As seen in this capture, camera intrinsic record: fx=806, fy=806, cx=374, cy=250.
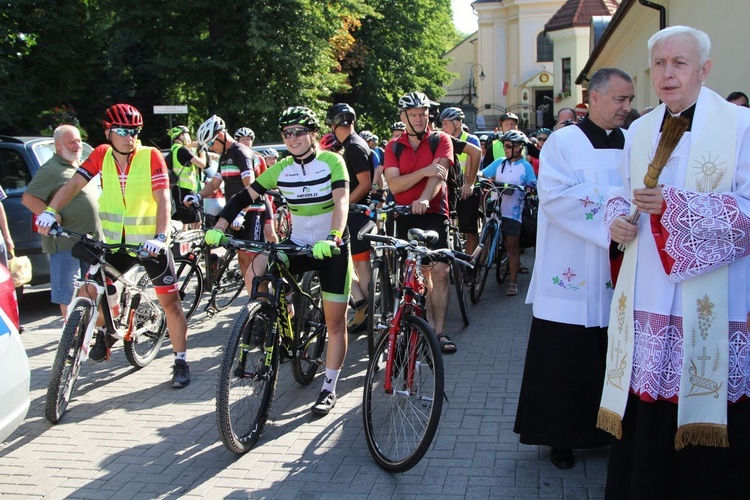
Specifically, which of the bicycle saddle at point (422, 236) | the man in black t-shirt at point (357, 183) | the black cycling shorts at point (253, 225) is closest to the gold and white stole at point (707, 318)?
the bicycle saddle at point (422, 236)

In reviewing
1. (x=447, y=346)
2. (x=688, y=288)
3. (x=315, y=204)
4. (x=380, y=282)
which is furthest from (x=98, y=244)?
(x=688, y=288)

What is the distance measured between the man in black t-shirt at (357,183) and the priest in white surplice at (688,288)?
13.3ft

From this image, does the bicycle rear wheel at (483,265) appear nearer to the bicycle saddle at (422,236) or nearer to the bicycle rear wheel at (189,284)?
the bicycle rear wheel at (189,284)

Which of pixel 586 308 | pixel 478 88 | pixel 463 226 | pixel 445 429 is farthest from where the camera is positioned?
pixel 478 88

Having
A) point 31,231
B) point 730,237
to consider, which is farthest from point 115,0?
point 730,237

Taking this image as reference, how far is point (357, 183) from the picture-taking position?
7262 mm

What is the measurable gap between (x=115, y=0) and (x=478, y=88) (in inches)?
1621

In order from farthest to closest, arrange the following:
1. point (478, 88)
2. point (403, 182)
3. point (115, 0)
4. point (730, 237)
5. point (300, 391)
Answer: point (478, 88) < point (115, 0) < point (403, 182) < point (300, 391) < point (730, 237)

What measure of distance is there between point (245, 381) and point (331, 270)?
96cm

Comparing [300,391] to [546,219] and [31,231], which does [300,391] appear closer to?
[546,219]

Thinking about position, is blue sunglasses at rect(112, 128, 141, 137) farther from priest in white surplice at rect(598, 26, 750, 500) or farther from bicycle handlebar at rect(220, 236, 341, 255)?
priest in white surplice at rect(598, 26, 750, 500)

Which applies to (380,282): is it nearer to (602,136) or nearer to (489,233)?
(602,136)

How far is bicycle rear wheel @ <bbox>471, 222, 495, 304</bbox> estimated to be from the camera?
29.7 ft

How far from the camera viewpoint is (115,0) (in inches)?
1011
